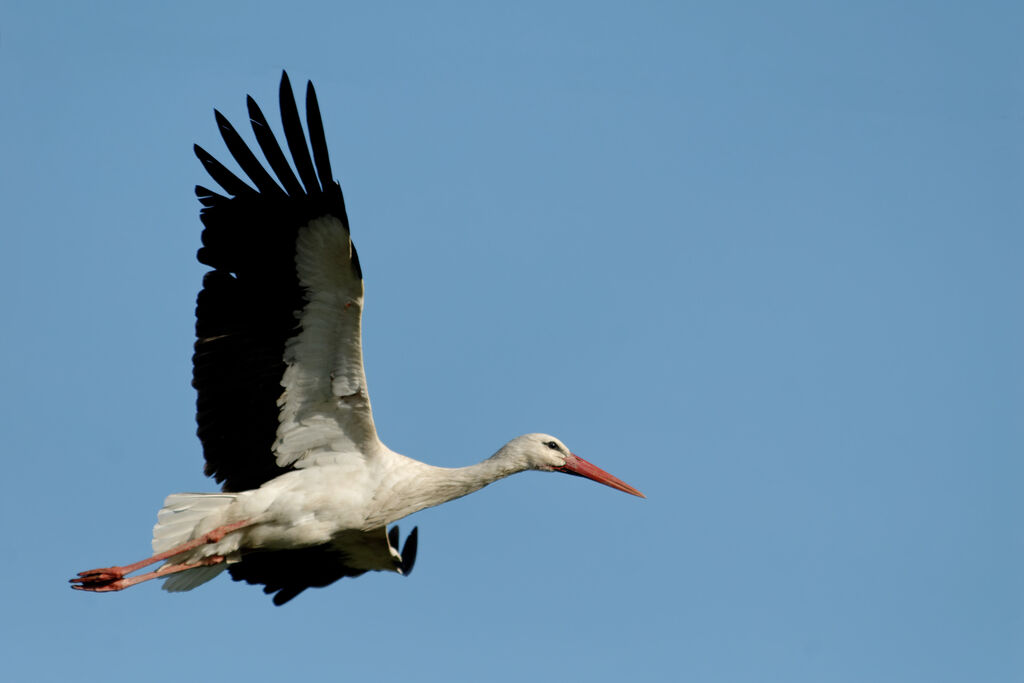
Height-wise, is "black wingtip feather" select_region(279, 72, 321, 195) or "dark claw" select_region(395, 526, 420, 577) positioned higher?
"black wingtip feather" select_region(279, 72, 321, 195)

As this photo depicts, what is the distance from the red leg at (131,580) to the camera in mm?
10766

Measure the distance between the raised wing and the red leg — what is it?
2.34 feet

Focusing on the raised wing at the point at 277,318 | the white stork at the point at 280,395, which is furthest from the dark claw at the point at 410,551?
the raised wing at the point at 277,318

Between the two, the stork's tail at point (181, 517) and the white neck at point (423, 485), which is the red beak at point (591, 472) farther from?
the stork's tail at point (181, 517)

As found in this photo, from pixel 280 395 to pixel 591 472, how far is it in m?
3.31

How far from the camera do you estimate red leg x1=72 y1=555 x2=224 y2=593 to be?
35.3 ft

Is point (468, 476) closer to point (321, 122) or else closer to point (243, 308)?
point (243, 308)

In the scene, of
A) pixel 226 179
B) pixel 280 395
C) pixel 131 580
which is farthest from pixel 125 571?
pixel 226 179

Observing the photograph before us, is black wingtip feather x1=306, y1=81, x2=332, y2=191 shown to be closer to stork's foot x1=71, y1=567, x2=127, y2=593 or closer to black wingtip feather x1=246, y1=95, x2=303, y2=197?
black wingtip feather x1=246, y1=95, x2=303, y2=197

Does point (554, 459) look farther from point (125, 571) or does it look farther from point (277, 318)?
point (125, 571)

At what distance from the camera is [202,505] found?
427 inches

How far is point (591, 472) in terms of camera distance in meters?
12.5

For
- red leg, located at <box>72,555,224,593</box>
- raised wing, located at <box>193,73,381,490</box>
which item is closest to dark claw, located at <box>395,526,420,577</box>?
raised wing, located at <box>193,73,381,490</box>

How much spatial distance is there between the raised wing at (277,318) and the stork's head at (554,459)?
5.20 ft
